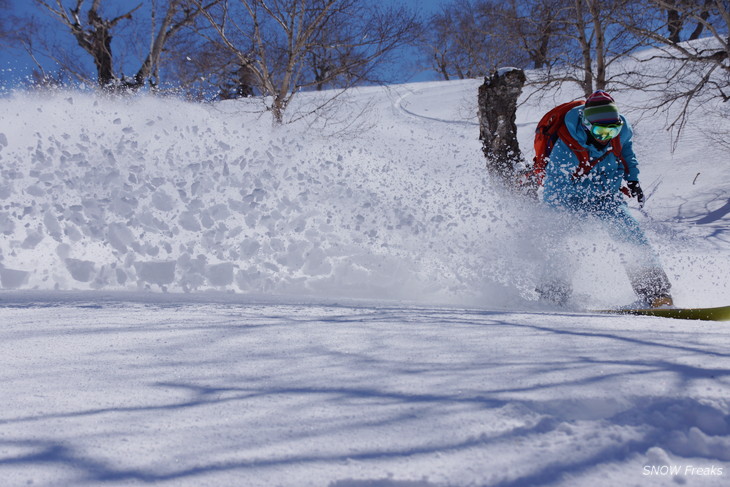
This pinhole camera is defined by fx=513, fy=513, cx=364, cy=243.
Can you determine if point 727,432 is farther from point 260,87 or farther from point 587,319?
point 260,87

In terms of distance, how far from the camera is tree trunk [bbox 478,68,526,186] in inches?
245

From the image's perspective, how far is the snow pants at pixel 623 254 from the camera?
3779 millimetres

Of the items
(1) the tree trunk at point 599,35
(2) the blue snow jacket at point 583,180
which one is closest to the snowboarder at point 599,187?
(2) the blue snow jacket at point 583,180

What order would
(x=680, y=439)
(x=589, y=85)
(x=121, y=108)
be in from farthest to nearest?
(x=589, y=85) → (x=121, y=108) → (x=680, y=439)

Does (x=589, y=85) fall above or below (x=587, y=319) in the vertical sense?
above

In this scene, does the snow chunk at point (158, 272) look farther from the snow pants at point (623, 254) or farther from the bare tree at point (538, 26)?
the bare tree at point (538, 26)

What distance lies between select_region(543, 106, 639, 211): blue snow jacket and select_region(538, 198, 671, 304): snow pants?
0.02 metres

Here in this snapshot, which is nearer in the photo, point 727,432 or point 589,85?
point 727,432

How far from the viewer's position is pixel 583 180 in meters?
4.02

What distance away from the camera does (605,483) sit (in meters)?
0.90

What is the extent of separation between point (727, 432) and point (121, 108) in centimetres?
488

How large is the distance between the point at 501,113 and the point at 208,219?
4097 mm

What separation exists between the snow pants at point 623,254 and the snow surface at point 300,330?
0.29ft

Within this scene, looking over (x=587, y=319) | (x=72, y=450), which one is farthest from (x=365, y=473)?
(x=587, y=319)
